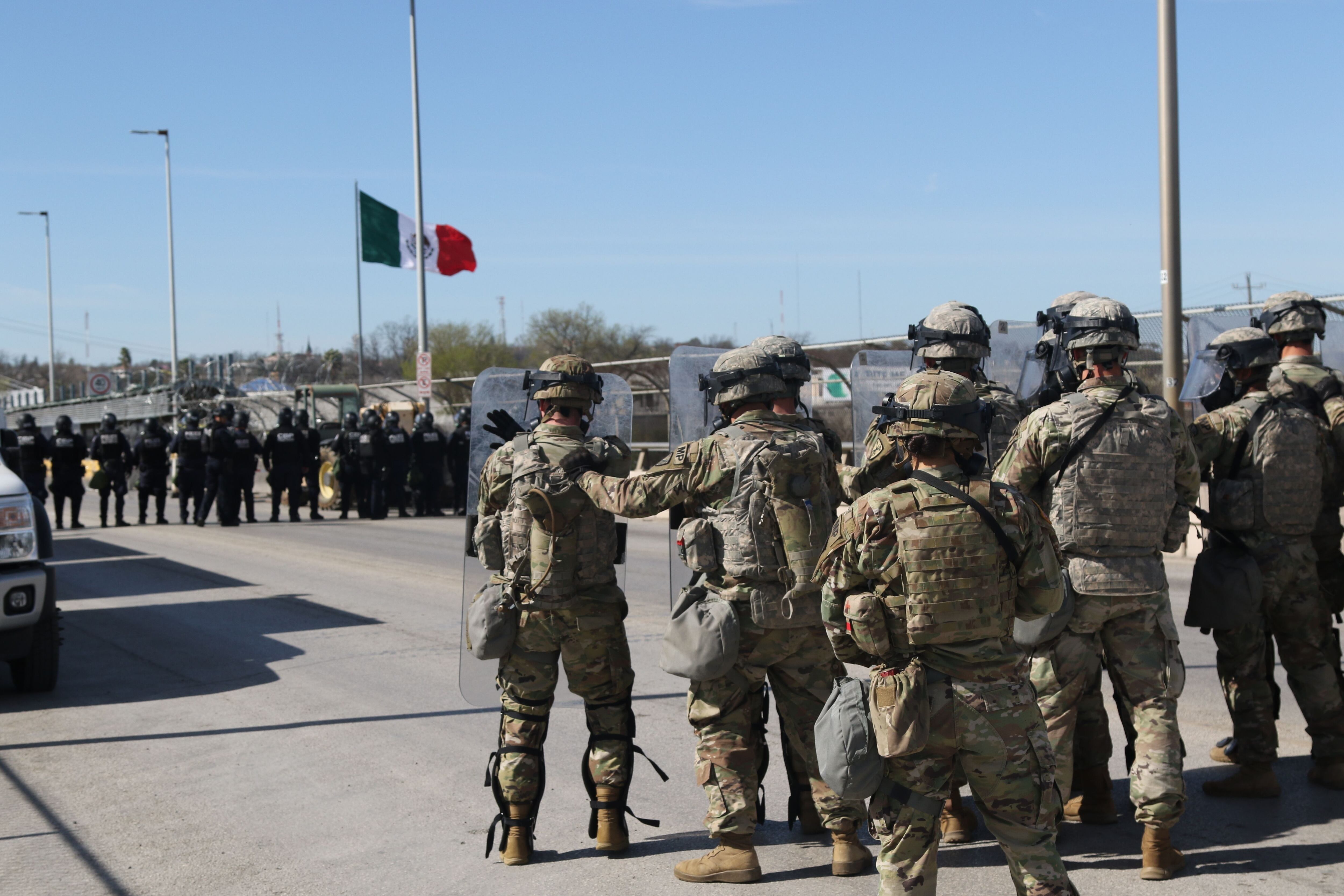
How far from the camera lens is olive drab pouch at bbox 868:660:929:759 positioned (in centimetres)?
331

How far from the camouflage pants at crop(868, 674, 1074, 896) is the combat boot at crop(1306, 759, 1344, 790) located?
2416 millimetres

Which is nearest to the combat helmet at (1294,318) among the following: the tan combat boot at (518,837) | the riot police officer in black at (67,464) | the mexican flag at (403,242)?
the tan combat boot at (518,837)

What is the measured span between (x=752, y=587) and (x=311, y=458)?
1680 cm

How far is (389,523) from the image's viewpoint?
19203 millimetres

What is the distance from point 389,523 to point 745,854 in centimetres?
1571

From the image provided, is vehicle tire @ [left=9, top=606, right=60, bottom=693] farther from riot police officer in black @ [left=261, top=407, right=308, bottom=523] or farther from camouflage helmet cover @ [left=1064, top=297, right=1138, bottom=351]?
riot police officer in black @ [left=261, top=407, right=308, bottom=523]

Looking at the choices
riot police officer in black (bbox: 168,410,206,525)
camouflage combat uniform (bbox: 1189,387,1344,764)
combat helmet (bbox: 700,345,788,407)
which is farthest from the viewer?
riot police officer in black (bbox: 168,410,206,525)

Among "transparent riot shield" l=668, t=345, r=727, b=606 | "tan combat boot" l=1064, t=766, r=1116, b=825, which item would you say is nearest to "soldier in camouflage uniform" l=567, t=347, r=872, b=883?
"tan combat boot" l=1064, t=766, r=1116, b=825

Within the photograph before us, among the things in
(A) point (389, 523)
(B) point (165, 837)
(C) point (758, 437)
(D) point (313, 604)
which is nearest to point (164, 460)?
(A) point (389, 523)

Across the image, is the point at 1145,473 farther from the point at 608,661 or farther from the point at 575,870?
the point at 575,870

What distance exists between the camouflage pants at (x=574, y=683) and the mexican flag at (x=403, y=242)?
21.4m

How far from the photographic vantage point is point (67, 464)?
60.5 feet

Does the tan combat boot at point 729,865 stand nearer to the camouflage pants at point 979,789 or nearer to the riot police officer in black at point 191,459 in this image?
the camouflage pants at point 979,789

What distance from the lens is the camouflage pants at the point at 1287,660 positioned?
5.07m
